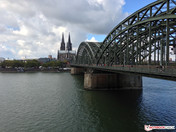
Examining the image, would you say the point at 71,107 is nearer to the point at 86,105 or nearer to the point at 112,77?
the point at 86,105

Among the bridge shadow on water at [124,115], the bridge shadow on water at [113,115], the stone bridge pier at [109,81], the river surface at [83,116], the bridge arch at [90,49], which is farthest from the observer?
the bridge arch at [90,49]

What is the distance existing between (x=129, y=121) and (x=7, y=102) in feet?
90.1

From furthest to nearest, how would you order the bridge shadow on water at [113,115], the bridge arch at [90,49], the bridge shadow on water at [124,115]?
the bridge arch at [90,49] → the bridge shadow on water at [124,115] → the bridge shadow on water at [113,115]

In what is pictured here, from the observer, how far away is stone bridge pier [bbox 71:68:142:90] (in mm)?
45656

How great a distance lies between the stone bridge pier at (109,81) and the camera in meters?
45.7

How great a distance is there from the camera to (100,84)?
45.9m

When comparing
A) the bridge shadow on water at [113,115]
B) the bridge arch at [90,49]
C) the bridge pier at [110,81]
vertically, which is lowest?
the bridge shadow on water at [113,115]

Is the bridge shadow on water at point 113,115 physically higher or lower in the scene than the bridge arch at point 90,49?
lower

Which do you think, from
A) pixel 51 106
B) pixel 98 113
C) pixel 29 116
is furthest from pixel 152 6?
Result: pixel 29 116

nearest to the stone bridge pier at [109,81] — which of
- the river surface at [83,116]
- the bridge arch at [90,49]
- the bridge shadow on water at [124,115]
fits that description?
the bridge shadow on water at [124,115]

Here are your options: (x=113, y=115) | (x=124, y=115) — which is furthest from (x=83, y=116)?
(x=124, y=115)

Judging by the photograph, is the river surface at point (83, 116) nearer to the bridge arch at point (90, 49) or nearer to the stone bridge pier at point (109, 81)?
the stone bridge pier at point (109, 81)

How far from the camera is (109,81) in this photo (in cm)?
4641

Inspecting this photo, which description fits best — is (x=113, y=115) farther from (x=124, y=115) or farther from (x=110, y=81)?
(x=110, y=81)
